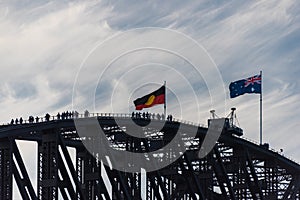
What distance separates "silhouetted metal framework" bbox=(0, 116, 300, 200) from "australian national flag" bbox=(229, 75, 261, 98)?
831 centimetres

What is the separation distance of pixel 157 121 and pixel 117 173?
11.3 metres

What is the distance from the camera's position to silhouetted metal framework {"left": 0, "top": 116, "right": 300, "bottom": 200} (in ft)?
440

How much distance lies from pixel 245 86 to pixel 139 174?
2833 centimetres

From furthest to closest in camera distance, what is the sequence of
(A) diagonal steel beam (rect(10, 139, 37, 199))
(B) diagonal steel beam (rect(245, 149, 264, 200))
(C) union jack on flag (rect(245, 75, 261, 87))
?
(C) union jack on flag (rect(245, 75, 261, 87)) < (B) diagonal steel beam (rect(245, 149, 264, 200)) < (A) diagonal steel beam (rect(10, 139, 37, 199))

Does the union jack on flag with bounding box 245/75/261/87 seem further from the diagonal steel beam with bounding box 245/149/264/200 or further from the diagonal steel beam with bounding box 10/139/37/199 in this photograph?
the diagonal steel beam with bounding box 10/139/37/199

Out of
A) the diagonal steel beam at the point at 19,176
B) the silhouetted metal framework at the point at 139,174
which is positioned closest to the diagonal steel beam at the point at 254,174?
the silhouetted metal framework at the point at 139,174

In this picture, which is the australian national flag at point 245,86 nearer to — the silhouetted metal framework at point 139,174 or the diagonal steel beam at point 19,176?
the silhouetted metal framework at point 139,174

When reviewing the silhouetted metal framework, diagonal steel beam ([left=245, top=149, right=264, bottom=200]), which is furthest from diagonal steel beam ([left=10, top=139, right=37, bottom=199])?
diagonal steel beam ([left=245, top=149, right=264, bottom=200])

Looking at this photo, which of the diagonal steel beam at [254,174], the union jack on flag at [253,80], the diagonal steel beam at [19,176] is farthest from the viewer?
the union jack on flag at [253,80]

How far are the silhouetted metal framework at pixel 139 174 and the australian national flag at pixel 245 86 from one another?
27.3 ft

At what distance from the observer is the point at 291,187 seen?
185m

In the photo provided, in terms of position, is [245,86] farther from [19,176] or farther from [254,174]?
[19,176]

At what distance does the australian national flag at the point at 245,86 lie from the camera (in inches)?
6718

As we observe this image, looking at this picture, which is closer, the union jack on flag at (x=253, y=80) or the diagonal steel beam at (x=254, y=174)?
the diagonal steel beam at (x=254, y=174)
